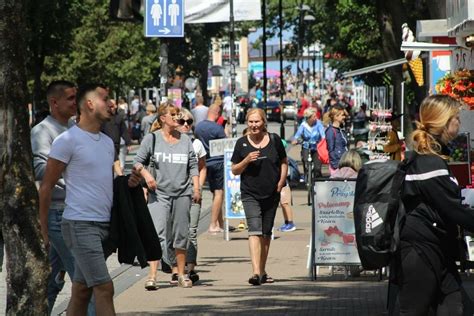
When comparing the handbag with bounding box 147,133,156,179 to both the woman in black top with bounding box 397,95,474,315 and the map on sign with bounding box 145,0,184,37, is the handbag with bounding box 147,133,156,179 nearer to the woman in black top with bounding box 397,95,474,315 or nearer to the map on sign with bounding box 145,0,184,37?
the woman in black top with bounding box 397,95,474,315

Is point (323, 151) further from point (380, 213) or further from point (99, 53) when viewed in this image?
point (99, 53)

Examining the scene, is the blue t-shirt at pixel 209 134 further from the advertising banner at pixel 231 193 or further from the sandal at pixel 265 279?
the sandal at pixel 265 279

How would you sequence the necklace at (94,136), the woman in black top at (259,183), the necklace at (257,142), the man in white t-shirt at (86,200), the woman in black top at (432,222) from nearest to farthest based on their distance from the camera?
the woman in black top at (432,222) < the man in white t-shirt at (86,200) < the necklace at (94,136) < the woman in black top at (259,183) < the necklace at (257,142)

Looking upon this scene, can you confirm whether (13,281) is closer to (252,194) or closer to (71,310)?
(71,310)

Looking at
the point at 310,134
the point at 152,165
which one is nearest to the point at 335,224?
the point at 152,165

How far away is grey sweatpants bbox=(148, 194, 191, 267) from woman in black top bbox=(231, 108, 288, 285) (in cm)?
68

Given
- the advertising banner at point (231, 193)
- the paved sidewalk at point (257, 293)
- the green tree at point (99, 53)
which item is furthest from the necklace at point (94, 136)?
the green tree at point (99, 53)

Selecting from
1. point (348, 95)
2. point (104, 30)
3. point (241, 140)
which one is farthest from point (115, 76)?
point (348, 95)

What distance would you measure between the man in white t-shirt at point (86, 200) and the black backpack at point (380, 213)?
1.92m

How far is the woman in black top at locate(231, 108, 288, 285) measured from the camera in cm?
1330

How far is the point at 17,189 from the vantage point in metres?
7.48

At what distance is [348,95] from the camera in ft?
318

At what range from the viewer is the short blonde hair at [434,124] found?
7.02 m

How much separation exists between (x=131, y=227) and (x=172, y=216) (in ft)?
14.8
